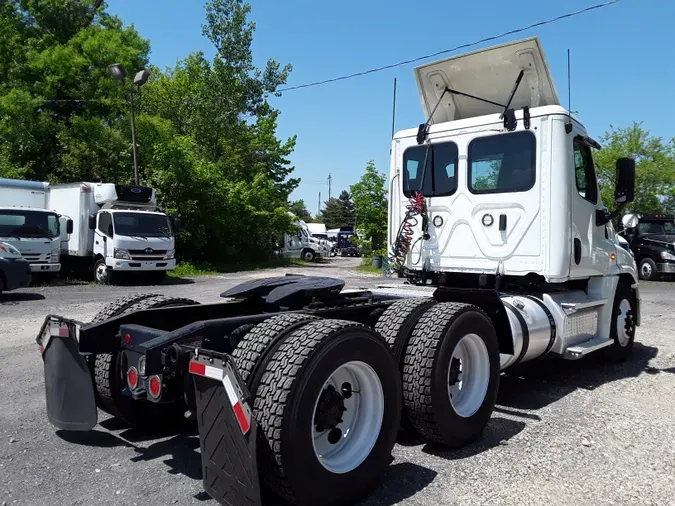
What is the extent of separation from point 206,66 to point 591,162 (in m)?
34.1

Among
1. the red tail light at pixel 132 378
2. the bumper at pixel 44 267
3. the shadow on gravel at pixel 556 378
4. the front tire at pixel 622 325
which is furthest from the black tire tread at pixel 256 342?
the bumper at pixel 44 267

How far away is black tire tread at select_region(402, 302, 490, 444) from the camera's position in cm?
391

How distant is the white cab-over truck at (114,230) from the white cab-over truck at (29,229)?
79cm

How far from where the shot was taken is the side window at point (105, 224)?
59.2 ft

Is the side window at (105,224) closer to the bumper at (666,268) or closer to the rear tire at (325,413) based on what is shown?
the rear tire at (325,413)

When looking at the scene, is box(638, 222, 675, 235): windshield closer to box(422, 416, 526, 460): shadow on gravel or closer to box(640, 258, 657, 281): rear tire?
box(640, 258, 657, 281): rear tire

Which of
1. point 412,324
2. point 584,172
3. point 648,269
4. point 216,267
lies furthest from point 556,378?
point 216,267

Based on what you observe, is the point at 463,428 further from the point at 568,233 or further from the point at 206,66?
the point at 206,66

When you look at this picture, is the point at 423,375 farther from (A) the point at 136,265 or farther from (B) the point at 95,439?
(A) the point at 136,265

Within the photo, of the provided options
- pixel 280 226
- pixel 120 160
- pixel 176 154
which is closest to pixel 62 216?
pixel 176 154

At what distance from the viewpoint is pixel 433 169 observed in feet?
21.7

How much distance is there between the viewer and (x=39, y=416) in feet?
15.6

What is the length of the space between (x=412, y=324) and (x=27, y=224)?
52.0ft

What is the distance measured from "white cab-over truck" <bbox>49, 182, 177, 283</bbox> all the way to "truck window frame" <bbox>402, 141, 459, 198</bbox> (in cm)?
1297
